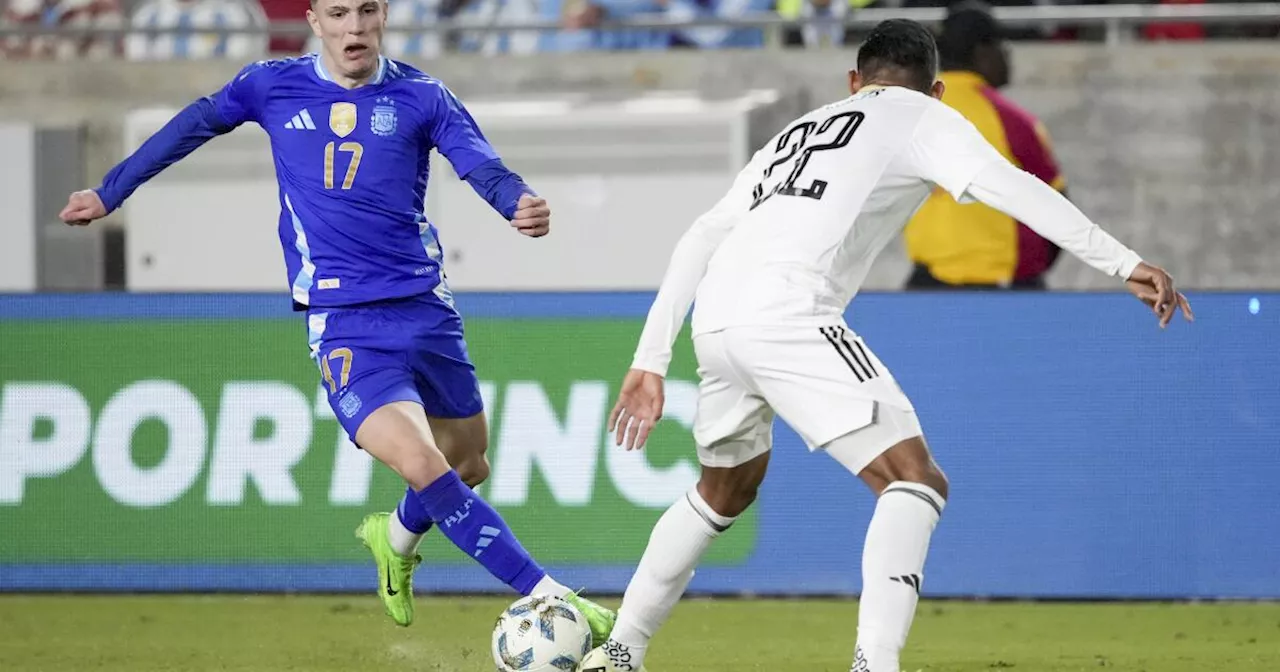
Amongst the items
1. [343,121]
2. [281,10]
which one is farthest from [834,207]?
[281,10]

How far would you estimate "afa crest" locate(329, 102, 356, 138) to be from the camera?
546 centimetres

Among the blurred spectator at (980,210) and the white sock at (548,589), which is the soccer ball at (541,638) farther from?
the blurred spectator at (980,210)

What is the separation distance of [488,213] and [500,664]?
6008 millimetres

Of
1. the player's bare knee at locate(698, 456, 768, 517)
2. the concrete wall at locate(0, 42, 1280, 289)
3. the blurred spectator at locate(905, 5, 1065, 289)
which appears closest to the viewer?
the player's bare knee at locate(698, 456, 768, 517)

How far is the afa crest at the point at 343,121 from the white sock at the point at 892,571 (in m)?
2.01

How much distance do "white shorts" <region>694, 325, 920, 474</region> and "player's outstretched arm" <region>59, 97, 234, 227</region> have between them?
188 centimetres

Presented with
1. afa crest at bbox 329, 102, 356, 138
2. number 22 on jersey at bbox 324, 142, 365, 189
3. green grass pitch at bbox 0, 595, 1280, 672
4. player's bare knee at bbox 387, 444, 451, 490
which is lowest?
green grass pitch at bbox 0, 595, 1280, 672

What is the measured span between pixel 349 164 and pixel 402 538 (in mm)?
1244

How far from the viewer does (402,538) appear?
5.93 metres

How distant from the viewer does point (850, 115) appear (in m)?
4.71

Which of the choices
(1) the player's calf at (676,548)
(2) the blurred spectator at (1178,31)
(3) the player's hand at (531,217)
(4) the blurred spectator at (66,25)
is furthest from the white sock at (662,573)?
(4) the blurred spectator at (66,25)

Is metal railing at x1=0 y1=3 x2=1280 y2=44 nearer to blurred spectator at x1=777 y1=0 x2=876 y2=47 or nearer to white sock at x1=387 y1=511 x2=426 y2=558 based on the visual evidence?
blurred spectator at x1=777 y1=0 x2=876 y2=47

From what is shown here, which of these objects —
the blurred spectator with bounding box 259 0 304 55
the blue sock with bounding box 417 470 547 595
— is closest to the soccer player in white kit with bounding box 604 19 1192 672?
the blue sock with bounding box 417 470 547 595

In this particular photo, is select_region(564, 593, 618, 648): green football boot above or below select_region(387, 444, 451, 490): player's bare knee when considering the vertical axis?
below
